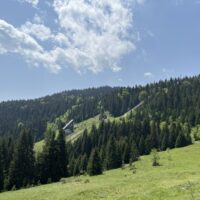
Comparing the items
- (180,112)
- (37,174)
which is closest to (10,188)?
(37,174)

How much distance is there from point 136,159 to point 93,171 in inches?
1126

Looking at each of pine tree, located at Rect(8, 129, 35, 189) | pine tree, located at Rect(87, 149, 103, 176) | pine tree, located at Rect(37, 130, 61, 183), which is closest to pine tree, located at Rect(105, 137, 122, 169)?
pine tree, located at Rect(37, 130, 61, 183)

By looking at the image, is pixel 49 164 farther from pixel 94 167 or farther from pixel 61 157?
pixel 94 167

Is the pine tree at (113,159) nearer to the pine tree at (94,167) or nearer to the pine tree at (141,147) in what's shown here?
the pine tree at (141,147)

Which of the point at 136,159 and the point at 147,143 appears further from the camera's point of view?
the point at 147,143

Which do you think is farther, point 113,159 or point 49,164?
point 113,159

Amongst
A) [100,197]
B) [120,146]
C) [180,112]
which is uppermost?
[180,112]

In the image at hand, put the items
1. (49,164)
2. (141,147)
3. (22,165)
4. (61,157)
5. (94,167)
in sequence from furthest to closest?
1. (141,147)
2. (61,157)
3. (49,164)
4. (22,165)
5. (94,167)

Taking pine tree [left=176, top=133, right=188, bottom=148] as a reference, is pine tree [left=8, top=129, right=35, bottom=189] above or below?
below

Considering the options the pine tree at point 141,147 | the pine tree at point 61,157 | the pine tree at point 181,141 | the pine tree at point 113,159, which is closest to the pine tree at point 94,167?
the pine tree at point 61,157

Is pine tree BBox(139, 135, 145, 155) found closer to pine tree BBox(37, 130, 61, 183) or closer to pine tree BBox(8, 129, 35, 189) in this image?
→ pine tree BBox(37, 130, 61, 183)

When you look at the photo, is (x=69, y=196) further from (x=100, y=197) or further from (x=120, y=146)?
(x=120, y=146)

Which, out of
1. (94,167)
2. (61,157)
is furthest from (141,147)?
(94,167)

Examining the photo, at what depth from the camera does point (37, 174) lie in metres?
74.8
